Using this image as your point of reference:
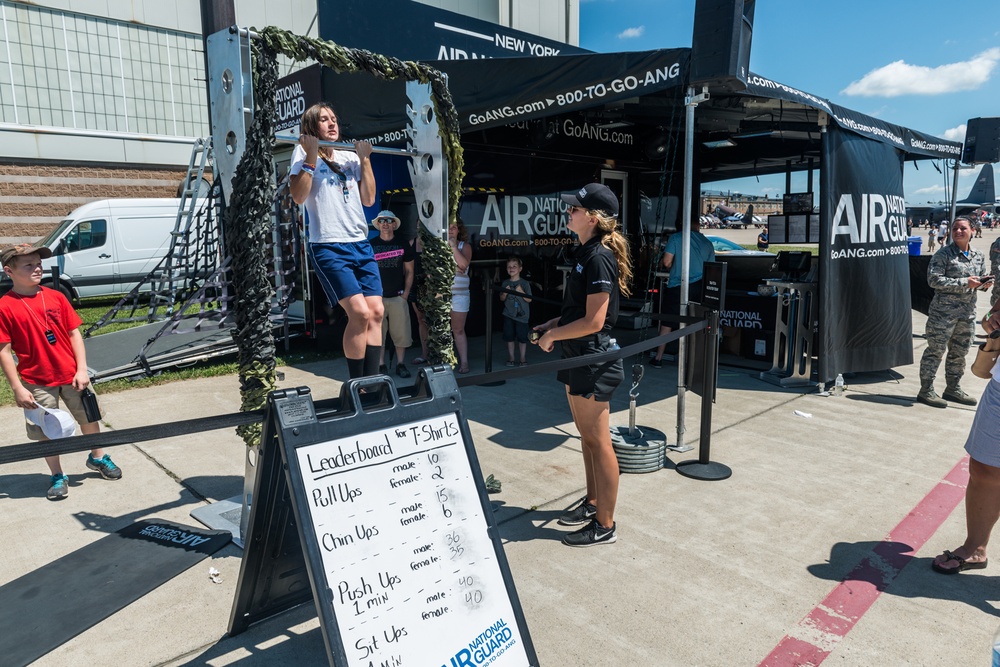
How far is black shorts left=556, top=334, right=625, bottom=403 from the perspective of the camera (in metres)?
3.32

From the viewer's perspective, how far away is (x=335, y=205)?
3.62m

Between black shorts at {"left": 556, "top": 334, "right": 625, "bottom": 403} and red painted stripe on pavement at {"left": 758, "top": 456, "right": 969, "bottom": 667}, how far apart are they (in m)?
1.36

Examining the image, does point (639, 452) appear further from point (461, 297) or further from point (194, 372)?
point (194, 372)

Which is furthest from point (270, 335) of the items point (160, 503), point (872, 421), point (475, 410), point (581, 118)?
point (581, 118)

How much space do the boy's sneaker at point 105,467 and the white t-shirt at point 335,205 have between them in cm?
238

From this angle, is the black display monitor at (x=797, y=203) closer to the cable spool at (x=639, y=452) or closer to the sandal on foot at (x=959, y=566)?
the cable spool at (x=639, y=452)

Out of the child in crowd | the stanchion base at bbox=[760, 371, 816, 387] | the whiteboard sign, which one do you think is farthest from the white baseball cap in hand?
the stanchion base at bbox=[760, 371, 816, 387]

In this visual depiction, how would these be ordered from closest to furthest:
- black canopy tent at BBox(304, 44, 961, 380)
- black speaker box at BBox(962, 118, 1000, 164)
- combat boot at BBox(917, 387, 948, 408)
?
black canopy tent at BBox(304, 44, 961, 380) → combat boot at BBox(917, 387, 948, 408) → black speaker box at BBox(962, 118, 1000, 164)

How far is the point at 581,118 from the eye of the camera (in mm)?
9906

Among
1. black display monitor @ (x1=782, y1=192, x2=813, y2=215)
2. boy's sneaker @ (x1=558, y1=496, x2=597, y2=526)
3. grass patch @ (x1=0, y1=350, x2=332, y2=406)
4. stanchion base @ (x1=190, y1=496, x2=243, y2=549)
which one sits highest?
black display monitor @ (x1=782, y1=192, x2=813, y2=215)

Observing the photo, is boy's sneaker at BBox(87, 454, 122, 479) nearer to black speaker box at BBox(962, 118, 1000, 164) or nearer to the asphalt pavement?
Result: the asphalt pavement

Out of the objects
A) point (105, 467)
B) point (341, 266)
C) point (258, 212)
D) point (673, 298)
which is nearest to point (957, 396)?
point (673, 298)

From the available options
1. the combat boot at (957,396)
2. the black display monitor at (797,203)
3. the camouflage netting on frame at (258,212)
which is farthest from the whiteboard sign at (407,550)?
the black display monitor at (797,203)

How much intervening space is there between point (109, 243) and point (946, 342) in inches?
607
